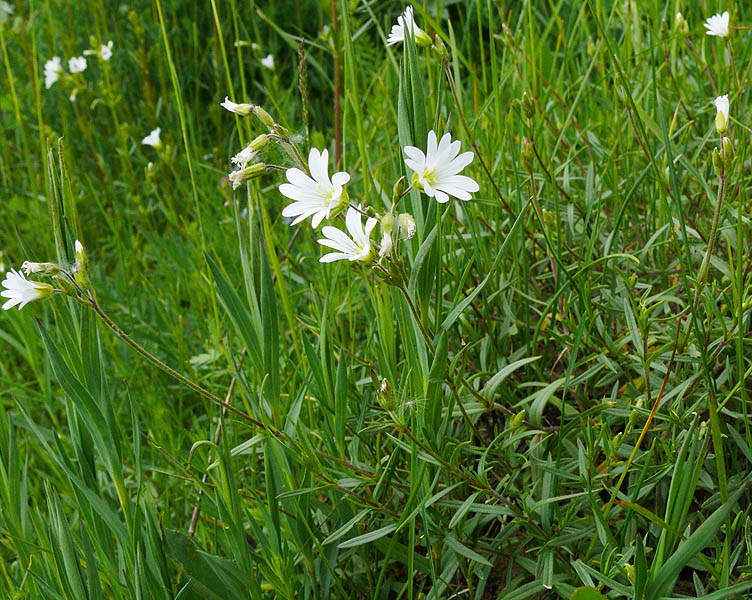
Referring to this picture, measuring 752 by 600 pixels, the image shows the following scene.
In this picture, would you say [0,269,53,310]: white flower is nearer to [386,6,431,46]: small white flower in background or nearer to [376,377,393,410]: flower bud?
[376,377,393,410]: flower bud

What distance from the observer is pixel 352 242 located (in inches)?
32.4

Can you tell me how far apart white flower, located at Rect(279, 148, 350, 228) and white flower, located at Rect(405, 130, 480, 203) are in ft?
0.28

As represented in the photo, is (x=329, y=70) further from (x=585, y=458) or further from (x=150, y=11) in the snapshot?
(x=585, y=458)

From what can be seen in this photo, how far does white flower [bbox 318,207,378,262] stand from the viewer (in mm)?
758

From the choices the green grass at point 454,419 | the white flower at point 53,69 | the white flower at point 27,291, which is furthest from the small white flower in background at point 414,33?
the white flower at point 53,69

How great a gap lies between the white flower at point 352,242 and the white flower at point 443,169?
70mm

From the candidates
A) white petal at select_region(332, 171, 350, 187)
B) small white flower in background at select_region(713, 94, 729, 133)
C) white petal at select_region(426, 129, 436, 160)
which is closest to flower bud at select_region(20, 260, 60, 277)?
white petal at select_region(332, 171, 350, 187)

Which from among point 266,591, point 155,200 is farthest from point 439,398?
point 155,200

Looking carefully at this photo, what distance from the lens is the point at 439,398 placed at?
94 cm

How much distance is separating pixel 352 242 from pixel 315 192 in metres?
0.07

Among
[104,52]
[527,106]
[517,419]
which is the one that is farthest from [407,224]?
[104,52]

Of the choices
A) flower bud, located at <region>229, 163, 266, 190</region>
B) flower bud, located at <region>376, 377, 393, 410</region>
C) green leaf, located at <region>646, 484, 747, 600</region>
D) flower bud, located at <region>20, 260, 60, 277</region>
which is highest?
flower bud, located at <region>229, 163, 266, 190</region>

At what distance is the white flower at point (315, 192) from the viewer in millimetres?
803

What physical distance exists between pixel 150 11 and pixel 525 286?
2625 millimetres
